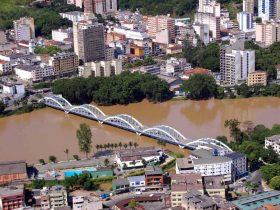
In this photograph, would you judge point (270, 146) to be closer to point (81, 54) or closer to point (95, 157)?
point (95, 157)

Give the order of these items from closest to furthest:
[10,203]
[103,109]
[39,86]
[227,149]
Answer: [10,203] < [227,149] < [103,109] < [39,86]

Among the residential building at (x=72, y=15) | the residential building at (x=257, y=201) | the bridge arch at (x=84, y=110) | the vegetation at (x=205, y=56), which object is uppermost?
the residential building at (x=72, y=15)

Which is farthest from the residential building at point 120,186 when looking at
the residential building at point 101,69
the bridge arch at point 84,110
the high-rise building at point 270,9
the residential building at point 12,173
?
the high-rise building at point 270,9

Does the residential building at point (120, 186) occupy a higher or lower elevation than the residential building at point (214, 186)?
lower

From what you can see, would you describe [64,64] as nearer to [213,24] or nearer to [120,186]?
[213,24]

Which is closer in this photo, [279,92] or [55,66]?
[279,92]

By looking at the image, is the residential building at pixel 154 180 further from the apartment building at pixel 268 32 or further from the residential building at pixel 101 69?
the apartment building at pixel 268 32

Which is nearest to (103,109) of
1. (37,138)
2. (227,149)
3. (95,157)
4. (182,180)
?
(37,138)

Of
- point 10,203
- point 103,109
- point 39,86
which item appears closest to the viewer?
point 10,203
